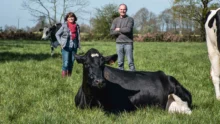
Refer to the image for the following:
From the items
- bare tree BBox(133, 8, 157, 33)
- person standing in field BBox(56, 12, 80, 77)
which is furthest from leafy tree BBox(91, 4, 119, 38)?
person standing in field BBox(56, 12, 80, 77)

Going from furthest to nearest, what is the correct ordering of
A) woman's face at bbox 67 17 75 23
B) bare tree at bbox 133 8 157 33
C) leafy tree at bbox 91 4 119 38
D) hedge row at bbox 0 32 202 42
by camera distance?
1. bare tree at bbox 133 8 157 33
2. leafy tree at bbox 91 4 119 38
3. hedge row at bbox 0 32 202 42
4. woman's face at bbox 67 17 75 23

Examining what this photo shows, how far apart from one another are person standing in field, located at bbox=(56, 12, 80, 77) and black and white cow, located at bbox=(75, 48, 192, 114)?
13.3 ft

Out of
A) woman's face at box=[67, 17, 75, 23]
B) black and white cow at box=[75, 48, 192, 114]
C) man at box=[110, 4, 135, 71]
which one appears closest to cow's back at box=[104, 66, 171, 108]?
black and white cow at box=[75, 48, 192, 114]

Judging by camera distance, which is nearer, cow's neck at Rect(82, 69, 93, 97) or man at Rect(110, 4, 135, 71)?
cow's neck at Rect(82, 69, 93, 97)

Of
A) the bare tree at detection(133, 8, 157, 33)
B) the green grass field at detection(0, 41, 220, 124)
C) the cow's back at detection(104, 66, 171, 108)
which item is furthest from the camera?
the bare tree at detection(133, 8, 157, 33)

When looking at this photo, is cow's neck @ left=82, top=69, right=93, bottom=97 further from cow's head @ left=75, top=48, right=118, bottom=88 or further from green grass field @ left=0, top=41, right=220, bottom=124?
green grass field @ left=0, top=41, right=220, bottom=124

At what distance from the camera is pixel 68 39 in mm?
9625

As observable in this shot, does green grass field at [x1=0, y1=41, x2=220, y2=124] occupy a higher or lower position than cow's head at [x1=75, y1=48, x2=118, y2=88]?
lower

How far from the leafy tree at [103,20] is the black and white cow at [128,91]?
51.9 metres

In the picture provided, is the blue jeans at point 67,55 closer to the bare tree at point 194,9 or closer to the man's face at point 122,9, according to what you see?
the man's face at point 122,9

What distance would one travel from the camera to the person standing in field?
9.48 metres

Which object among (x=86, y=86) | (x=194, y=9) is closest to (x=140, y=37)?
(x=194, y=9)

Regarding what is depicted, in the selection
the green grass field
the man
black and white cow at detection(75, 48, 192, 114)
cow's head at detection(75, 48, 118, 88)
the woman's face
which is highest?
the woman's face

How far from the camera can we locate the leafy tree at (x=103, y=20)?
59.0 meters
